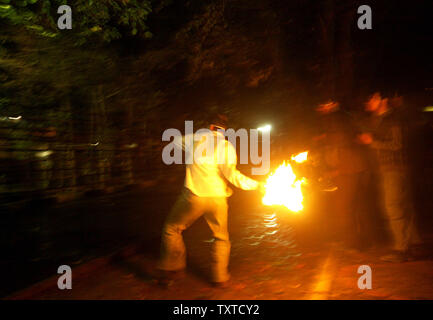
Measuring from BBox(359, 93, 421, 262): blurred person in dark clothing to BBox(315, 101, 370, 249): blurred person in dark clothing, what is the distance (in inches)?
11.7

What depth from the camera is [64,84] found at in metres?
7.05

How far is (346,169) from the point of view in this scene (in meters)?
5.55

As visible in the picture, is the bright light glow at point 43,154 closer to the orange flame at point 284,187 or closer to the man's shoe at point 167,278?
the man's shoe at point 167,278

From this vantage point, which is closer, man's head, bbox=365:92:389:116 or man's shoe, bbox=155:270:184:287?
man's shoe, bbox=155:270:184:287

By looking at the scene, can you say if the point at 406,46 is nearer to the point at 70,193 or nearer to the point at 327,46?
the point at 327,46

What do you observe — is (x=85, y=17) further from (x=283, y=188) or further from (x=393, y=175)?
(x=393, y=175)

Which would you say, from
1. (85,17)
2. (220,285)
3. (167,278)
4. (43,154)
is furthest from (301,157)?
(85,17)

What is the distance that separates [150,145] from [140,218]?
199 cm

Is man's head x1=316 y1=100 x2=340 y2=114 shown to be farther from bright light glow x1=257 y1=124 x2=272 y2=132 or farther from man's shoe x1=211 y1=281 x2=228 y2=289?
bright light glow x1=257 y1=124 x2=272 y2=132

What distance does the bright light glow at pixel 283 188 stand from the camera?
15.5ft

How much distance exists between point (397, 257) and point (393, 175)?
3.84ft

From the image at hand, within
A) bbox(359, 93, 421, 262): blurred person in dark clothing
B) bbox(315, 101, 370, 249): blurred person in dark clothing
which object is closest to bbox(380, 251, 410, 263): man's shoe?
bbox(359, 93, 421, 262): blurred person in dark clothing

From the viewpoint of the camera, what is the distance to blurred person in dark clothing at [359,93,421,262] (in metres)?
5.14
